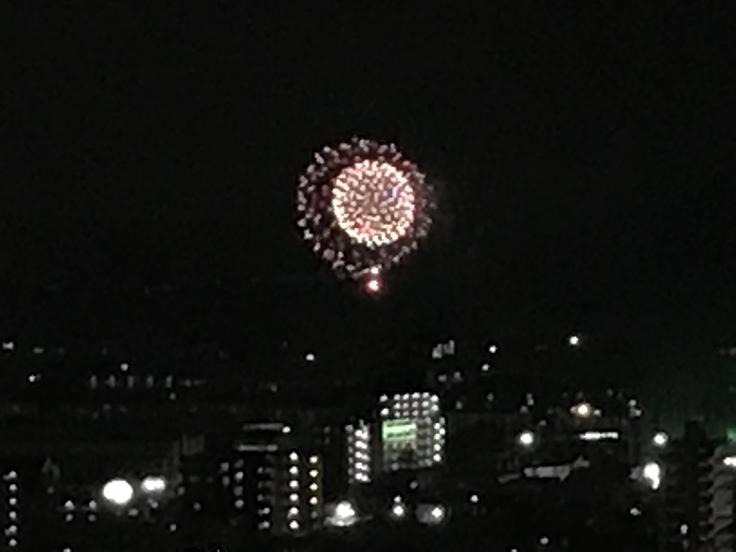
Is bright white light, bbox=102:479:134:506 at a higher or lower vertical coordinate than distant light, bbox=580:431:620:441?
lower

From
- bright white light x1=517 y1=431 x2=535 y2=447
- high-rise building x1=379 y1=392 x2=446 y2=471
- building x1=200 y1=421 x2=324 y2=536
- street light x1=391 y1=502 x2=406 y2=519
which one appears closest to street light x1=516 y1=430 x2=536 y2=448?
bright white light x1=517 y1=431 x2=535 y2=447

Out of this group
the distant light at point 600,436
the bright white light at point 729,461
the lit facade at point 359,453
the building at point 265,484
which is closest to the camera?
the bright white light at point 729,461

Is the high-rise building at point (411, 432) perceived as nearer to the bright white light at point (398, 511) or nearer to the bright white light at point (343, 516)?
the bright white light at point (343, 516)

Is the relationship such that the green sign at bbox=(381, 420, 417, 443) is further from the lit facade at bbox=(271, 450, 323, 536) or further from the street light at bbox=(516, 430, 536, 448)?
the lit facade at bbox=(271, 450, 323, 536)

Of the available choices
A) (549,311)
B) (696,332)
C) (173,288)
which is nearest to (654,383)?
(696,332)

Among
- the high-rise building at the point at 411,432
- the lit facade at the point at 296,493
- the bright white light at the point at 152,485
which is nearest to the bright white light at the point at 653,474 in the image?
the high-rise building at the point at 411,432

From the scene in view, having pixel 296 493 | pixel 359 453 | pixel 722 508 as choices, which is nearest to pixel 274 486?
pixel 296 493

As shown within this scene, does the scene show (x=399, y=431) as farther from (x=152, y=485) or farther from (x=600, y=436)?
(x=152, y=485)

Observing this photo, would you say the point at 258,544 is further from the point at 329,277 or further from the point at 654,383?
the point at 329,277
